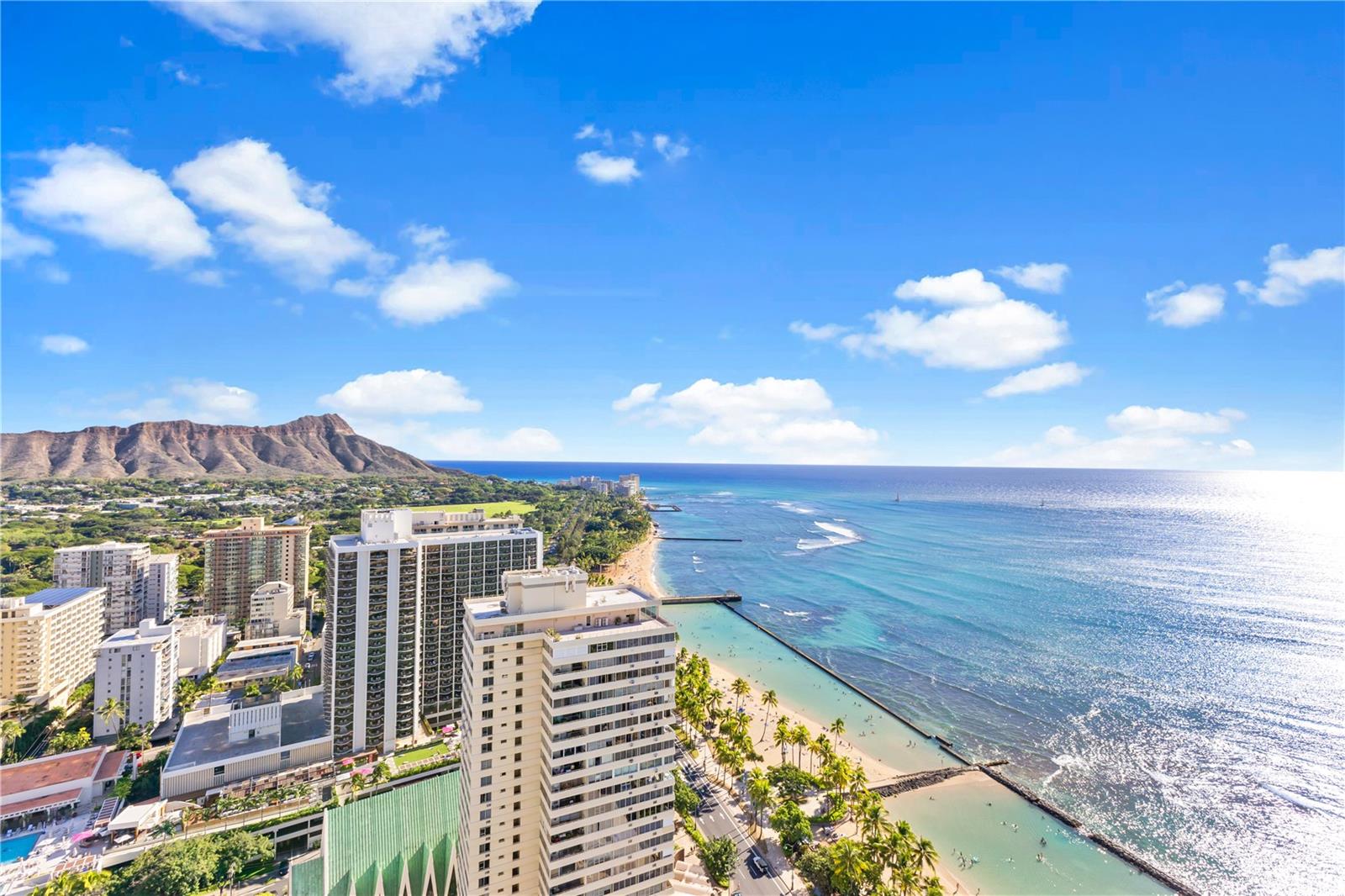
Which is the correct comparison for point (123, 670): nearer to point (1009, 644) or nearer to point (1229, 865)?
point (1229, 865)

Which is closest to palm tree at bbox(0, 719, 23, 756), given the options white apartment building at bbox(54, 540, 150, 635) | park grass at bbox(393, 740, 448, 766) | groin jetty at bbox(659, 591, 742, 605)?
white apartment building at bbox(54, 540, 150, 635)

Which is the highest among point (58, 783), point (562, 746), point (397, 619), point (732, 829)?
point (397, 619)

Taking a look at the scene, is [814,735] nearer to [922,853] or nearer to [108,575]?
[922,853]

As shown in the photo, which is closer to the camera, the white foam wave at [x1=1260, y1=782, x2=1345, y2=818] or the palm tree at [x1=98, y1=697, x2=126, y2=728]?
the white foam wave at [x1=1260, y1=782, x2=1345, y2=818]

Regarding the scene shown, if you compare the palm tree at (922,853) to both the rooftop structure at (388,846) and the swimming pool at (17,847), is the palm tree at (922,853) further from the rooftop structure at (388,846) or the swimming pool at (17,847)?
the swimming pool at (17,847)

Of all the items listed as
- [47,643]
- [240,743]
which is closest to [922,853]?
[240,743]

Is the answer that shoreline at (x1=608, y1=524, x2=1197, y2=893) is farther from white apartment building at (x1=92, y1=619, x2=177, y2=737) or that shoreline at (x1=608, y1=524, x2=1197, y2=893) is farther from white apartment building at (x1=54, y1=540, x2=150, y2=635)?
white apartment building at (x1=54, y1=540, x2=150, y2=635)
